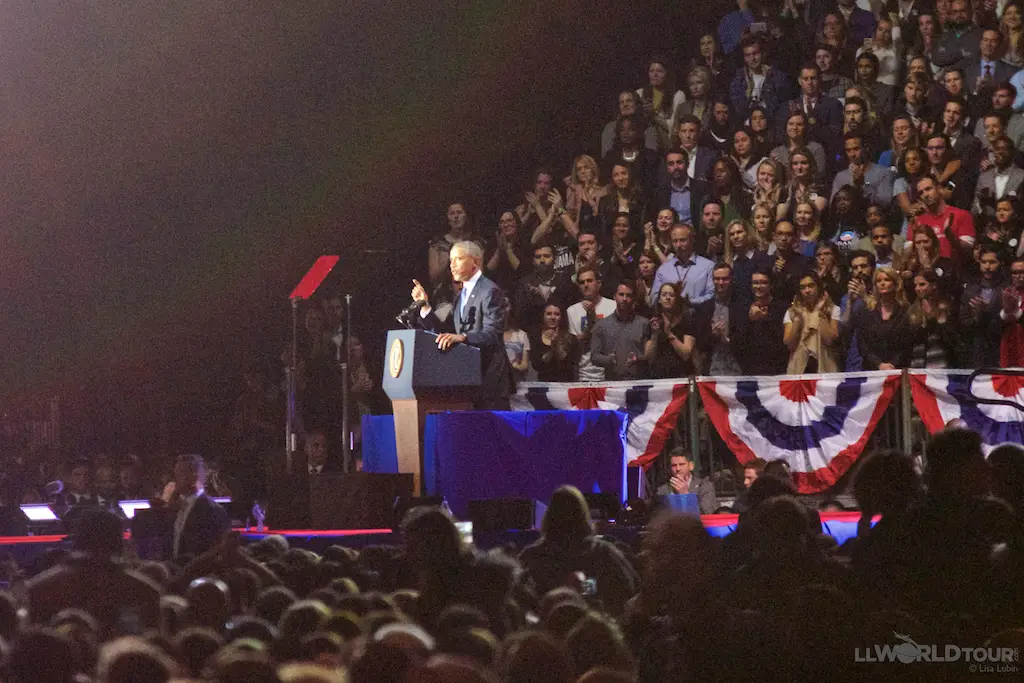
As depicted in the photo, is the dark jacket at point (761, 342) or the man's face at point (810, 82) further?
the man's face at point (810, 82)

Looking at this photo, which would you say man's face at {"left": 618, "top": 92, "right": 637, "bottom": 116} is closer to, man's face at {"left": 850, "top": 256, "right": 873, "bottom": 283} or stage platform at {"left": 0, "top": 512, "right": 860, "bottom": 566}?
man's face at {"left": 850, "top": 256, "right": 873, "bottom": 283}

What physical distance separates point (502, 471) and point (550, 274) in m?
4.68

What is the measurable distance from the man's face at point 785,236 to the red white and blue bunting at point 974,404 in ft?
6.19

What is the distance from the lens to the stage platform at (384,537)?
7.46 m

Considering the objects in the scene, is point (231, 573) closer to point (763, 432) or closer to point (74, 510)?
point (74, 510)

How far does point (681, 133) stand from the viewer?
13.1 metres

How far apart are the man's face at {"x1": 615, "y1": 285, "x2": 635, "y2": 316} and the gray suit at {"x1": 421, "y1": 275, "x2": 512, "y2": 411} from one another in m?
3.03

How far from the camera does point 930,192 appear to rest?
11.0 meters

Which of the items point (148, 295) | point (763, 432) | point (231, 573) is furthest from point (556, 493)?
point (148, 295)

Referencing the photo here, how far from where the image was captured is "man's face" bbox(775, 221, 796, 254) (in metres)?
11.4

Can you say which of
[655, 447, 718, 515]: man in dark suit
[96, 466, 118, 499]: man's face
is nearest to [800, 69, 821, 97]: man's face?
[655, 447, 718, 515]: man in dark suit

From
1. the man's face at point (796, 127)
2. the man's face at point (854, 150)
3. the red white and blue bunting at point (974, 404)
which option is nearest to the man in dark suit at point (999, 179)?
the man's face at point (854, 150)

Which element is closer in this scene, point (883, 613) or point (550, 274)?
point (883, 613)

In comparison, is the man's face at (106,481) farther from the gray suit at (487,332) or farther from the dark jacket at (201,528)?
the dark jacket at (201,528)
